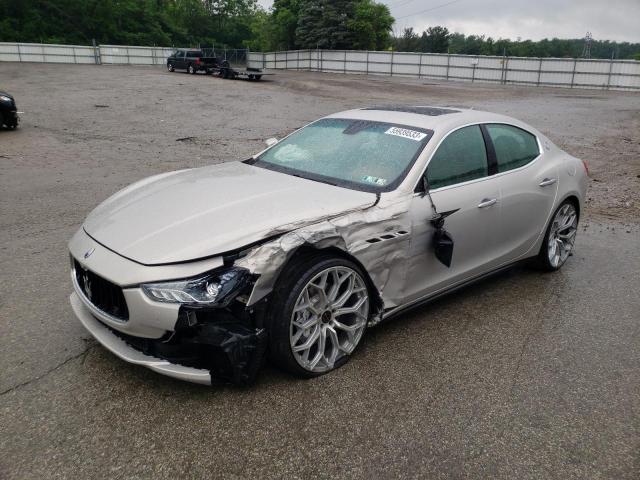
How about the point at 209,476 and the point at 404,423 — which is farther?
the point at 404,423

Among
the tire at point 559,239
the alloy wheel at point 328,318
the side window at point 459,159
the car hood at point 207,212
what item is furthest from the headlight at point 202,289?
the tire at point 559,239

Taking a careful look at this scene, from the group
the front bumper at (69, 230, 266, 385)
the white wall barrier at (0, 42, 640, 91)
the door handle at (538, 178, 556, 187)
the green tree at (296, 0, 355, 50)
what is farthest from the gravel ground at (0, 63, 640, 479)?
the green tree at (296, 0, 355, 50)

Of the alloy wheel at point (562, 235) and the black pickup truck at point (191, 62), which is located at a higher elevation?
the black pickup truck at point (191, 62)

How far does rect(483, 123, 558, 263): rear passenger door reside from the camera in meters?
4.52

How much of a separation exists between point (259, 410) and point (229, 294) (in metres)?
0.67

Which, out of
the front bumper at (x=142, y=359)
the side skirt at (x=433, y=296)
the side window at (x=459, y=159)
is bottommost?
the side skirt at (x=433, y=296)

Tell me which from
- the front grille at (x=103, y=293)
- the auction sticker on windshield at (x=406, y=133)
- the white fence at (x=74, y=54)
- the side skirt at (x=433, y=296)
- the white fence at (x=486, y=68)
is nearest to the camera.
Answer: the front grille at (x=103, y=293)

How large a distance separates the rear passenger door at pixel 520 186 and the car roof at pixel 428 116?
13 cm

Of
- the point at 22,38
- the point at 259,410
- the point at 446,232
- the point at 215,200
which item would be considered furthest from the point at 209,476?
the point at 22,38

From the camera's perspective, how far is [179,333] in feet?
9.57

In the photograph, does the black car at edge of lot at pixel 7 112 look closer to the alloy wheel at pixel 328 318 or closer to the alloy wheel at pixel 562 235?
the alloy wheel at pixel 328 318

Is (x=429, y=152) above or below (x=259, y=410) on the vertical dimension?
above

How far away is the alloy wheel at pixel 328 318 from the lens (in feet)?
10.7

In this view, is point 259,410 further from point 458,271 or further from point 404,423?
point 458,271
